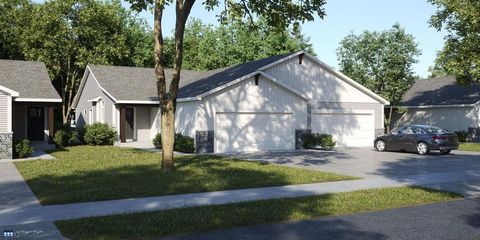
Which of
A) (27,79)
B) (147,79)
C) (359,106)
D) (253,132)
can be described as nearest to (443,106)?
(359,106)

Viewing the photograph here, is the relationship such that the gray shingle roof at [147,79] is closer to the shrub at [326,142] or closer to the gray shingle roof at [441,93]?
the shrub at [326,142]

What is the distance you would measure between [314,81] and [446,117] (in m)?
12.4

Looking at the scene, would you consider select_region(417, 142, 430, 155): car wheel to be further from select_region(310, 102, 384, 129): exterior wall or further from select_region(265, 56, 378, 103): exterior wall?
select_region(265, 56, 378, 103): exterior wall

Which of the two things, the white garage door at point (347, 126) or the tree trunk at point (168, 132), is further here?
the white garage door at point (347, 126)

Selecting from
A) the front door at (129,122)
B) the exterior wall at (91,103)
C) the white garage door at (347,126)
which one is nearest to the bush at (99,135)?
the exterior wall at (91,103)

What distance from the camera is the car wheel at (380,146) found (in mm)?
24831

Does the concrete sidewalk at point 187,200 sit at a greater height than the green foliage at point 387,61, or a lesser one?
lesser

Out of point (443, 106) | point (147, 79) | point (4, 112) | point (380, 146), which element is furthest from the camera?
point (443, 106)

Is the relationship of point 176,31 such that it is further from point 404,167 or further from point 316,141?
point 316,141

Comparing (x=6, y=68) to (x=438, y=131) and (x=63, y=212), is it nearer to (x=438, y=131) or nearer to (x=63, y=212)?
(x=63, y=212)

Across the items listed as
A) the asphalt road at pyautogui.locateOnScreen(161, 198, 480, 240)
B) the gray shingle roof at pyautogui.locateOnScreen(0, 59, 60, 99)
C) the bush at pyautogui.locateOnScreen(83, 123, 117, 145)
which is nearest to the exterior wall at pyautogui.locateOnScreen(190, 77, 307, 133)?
the gray shingle roof at pyautogui.locateOnScreen(0, 59, 60, 99)

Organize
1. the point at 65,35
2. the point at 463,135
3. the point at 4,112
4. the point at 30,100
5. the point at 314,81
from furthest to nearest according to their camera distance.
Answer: the point at 65,35 → the point at 463,135 → the point at 314,81 → the point at 30,100 → the point at 4,112

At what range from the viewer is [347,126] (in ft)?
94.6

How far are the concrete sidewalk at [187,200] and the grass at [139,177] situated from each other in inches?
21.9
